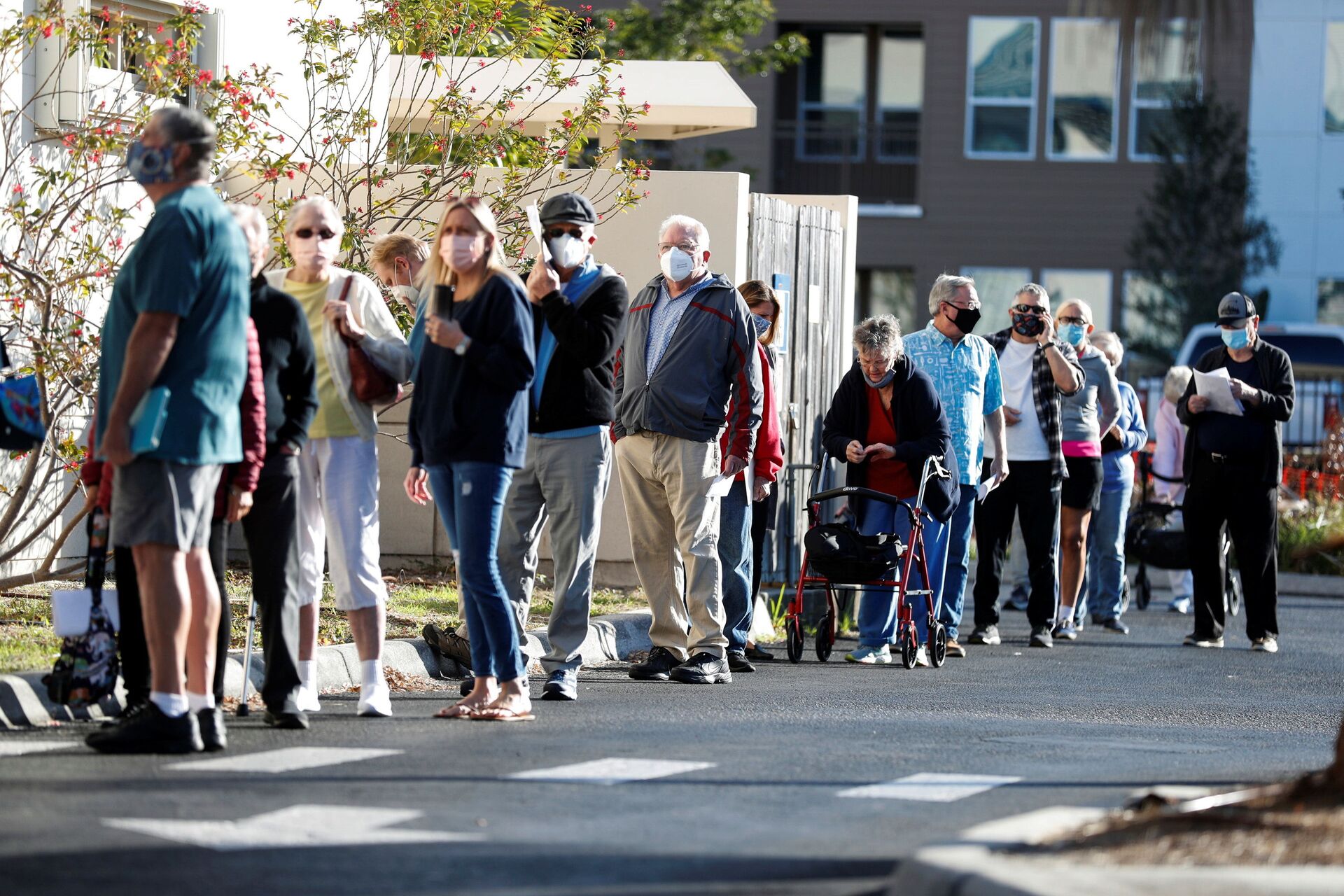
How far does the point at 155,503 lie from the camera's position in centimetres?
709

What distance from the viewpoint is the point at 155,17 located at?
1295 centimetres

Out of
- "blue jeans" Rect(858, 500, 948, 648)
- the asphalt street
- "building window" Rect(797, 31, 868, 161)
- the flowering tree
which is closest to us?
the asphalt street

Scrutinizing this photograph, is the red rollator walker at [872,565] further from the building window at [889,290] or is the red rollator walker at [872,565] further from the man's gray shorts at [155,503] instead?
the building window at [889,290]

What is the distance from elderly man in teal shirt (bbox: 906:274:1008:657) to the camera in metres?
12.1

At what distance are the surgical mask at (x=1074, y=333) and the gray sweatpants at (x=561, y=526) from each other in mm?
5582

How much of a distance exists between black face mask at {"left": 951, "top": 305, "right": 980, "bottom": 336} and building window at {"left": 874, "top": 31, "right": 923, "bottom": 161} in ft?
75.4

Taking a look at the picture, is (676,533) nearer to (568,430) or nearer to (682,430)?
(682,430)

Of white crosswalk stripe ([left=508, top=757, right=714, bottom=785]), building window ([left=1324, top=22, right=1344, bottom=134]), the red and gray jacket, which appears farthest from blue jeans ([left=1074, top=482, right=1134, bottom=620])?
building window ([left=1324, top=22, right=1344, bottom=134])

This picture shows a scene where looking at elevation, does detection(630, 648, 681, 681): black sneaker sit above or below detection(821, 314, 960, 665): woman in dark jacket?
below

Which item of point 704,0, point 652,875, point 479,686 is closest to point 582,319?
point 479,686

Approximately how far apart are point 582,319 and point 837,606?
5.27m

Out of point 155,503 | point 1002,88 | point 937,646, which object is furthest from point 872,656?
point 1002,88

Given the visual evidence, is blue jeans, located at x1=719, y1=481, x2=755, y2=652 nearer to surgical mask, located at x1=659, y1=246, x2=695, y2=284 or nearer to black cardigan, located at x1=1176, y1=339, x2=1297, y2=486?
surgical mask, located at x1=659, y1=246, x2=695, y2=284

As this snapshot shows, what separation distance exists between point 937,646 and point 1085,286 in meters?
23.2
